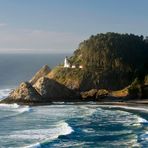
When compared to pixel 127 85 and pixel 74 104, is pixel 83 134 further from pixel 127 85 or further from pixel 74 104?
pixel 127 85

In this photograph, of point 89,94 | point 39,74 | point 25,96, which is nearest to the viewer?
point 25,96

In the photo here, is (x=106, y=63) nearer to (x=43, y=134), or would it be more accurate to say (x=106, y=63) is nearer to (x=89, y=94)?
(x=89, y=94)

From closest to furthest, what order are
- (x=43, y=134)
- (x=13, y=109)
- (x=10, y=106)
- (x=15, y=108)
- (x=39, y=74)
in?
(x=43, y=134), (x=13, y=109), (x=15, y=108), (x=10, y=106), (x=39, y=74)

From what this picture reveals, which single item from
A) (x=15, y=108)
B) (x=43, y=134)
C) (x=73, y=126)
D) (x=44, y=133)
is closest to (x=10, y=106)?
(x=15, y=108)

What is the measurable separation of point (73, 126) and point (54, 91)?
2623 cm

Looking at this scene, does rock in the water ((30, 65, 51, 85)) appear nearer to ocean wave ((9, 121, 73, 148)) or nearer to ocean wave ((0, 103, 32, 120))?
ocean wave ((0, 103, 32, 120))

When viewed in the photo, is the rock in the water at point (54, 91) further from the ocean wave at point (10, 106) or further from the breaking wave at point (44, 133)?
the breaking wave at point (44, 133)

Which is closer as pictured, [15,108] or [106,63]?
[15,108]

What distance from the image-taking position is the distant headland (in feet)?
278

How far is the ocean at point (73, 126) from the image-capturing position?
51250mm

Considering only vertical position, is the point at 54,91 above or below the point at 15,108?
above

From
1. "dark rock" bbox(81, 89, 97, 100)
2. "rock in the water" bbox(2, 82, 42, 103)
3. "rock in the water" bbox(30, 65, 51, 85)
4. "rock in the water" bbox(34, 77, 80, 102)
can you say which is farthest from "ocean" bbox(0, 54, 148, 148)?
"rock in the water" bbox(30, 65, 51, 85)

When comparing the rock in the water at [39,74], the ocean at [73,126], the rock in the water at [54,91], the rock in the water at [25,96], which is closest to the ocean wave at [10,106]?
the ocean at [73,126]

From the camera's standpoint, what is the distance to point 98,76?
91.5 metres
